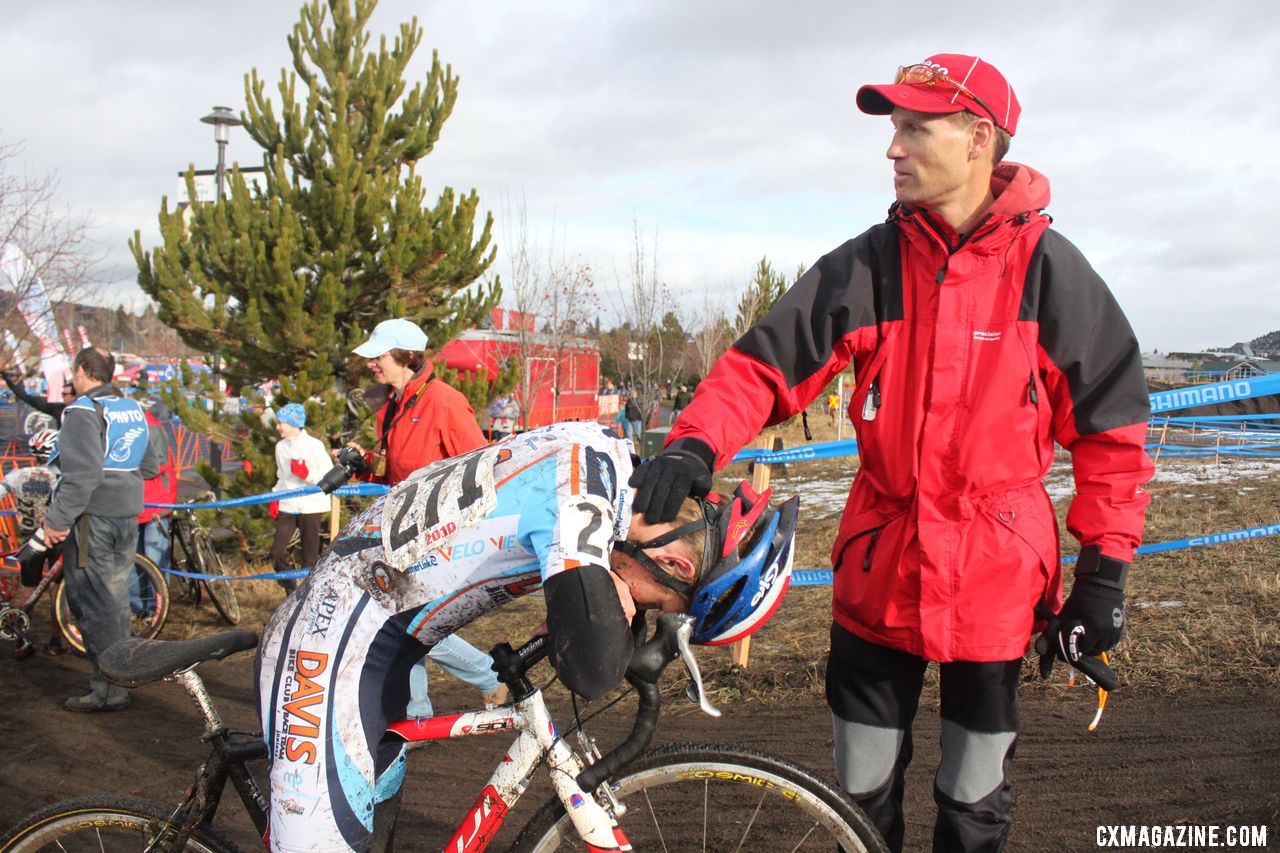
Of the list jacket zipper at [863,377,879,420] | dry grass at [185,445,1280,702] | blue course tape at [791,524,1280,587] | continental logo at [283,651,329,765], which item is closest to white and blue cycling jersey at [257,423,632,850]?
continental logo at [283,651,329,765]

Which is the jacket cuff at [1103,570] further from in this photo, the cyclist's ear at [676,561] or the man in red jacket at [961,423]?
the cyclist's ear at [676,561]

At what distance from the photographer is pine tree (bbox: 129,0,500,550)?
946 cm

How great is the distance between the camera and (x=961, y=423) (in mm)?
2170

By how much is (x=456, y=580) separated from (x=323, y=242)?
8.85m

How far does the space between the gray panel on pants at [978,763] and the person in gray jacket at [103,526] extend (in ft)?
17.1

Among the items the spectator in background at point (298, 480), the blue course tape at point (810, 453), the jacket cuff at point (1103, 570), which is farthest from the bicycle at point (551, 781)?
the spectator in background at point (298, 480)

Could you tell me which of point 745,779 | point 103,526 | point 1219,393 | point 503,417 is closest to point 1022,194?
point 745,779

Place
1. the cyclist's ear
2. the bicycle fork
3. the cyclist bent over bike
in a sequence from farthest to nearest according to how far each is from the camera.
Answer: the bicycle fork → the cyclist's ear → the cyclist bent over bike

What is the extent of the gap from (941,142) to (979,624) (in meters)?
1.20

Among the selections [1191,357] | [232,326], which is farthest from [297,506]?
[1191,357]

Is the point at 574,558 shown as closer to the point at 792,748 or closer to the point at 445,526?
the point at 445,526

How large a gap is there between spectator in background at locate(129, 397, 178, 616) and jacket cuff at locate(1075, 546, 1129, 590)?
6436mm

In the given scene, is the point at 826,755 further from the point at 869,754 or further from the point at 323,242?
the point at 323,242

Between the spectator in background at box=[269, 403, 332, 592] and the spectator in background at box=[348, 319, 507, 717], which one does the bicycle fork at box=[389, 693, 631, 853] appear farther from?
the spectator in background at box=[269, 403, 332, 592]
